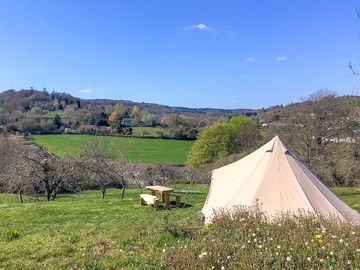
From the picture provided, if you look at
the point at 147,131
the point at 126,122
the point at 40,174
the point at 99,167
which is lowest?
the point at 40,174

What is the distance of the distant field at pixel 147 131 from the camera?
63.7 meters

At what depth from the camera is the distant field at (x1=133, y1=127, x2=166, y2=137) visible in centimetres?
6369

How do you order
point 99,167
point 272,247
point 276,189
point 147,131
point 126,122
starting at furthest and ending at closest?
point 126,122, point 147,131, point 99,167, point 276,189, point 272,247

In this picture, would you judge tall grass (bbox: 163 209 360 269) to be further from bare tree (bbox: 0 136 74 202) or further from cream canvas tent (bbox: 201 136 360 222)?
bare tree (bbox: 0 136 74 202)

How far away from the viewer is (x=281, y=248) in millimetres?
4805

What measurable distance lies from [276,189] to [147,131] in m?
56.4

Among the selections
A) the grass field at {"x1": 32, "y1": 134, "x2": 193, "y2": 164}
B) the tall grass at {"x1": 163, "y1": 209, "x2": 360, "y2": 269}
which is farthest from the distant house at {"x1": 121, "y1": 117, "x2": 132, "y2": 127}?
the tall grass at {"x1": 163, "y1": 209, "x2": 360, "y2": 269}

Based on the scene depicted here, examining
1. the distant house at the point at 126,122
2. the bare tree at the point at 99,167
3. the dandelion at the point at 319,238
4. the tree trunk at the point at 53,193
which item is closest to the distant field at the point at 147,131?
the distant house at the point at 126,122

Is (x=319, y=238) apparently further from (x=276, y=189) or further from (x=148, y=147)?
(x=148, y=147)

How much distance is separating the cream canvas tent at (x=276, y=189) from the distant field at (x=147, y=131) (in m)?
52.7

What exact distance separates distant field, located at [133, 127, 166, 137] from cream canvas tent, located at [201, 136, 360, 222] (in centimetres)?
5268

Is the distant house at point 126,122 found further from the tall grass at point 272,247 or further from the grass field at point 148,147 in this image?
the tall grass at point 272,247

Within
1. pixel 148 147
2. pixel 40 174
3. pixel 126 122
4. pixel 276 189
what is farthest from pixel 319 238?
pixel 126 122

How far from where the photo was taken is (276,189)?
29.8ft
